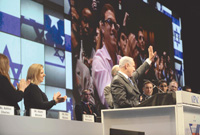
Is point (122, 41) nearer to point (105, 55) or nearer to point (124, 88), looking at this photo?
point (105, 55)

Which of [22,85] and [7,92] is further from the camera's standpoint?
[22,85]

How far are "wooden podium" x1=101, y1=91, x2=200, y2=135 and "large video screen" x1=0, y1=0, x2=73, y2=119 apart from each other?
198cm

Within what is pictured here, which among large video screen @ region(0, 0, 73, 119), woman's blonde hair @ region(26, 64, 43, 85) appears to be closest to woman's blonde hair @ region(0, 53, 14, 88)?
woman's blonde hair @ region(26, 64, 43, 85)

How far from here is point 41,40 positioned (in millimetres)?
5391

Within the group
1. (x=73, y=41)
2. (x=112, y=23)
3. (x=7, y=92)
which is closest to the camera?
(x=7, y=92)

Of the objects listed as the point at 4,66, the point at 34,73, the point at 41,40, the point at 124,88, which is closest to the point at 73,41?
the point at 41,40

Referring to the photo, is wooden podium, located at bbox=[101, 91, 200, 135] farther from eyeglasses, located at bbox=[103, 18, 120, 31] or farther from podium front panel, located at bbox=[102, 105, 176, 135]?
eyeglasses, located at bbox=[103, 18, 120, 31]

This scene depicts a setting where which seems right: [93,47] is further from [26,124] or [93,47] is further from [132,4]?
[26,124]

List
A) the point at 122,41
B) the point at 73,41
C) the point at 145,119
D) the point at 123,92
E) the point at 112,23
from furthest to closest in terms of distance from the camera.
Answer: the point at 122,41 → the point at 112,23 → the point at 73,41 → the point at 123,92 → the point at 145,119

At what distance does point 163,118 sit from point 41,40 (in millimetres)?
2846

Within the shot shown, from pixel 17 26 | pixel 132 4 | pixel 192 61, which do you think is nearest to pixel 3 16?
pixel 17 26

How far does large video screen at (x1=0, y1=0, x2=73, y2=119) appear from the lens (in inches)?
190

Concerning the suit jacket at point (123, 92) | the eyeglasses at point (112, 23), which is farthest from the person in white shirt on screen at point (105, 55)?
the suit jacket at point (123, 92)

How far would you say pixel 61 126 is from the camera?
252cm
